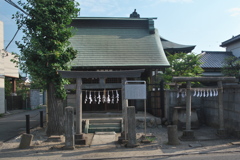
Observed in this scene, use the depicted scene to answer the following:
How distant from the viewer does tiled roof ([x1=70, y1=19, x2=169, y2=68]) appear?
12281mm

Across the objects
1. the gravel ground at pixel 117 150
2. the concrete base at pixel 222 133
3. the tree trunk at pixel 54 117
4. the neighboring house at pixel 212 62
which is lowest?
the gravel ground at pixel 117 150

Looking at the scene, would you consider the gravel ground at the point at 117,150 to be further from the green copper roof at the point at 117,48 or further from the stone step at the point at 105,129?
the green copper roof at the point at 117,48

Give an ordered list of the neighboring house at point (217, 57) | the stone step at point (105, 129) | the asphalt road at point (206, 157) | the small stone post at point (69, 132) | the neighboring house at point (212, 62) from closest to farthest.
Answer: the asphalt road at point (206, 157) < the small stone post at point (69, 132) < the stone step at point (105, 129) < the neighboring house at point (212, 62) < the neighboring house at point (217, 57)

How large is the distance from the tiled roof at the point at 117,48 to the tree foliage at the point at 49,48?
164 cm

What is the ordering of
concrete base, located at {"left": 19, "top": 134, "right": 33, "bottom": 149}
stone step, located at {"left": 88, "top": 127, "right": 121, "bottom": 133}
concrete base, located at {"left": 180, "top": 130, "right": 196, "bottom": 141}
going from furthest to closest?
1. stone step, located at {"left": 88, "top": 127, "right": 121, "bottom": 133}
2. concrete base, located at {"left": 180, "top": 130, "right": 196, "bottom": 141}
3. concrete base, located at {"left": 19, "top": 134, "right": 33, "bottom": 149}

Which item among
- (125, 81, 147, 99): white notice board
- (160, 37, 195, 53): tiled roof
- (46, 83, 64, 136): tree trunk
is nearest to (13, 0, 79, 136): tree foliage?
(46, 83, 64, 136): tree trunk

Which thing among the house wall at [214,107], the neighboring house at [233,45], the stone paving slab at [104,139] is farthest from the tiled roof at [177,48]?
the stone paving slab at [104,139]

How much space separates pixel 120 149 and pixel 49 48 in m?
5.50

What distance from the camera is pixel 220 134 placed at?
343 inches

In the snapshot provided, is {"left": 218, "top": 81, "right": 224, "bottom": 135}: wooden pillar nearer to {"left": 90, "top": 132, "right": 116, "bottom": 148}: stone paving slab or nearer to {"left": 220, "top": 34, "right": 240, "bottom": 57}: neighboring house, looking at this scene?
{"left": 90, "top": 132, "right": 116, "bottom": 148}: stone paving slab

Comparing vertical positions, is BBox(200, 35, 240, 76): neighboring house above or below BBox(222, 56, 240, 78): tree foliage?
above

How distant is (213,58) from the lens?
23.7 metres

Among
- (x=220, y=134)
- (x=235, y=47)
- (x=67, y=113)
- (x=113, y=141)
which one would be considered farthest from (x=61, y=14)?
(x=235, y=47)

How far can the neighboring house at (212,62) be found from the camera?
2178 cm
